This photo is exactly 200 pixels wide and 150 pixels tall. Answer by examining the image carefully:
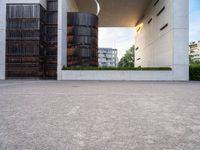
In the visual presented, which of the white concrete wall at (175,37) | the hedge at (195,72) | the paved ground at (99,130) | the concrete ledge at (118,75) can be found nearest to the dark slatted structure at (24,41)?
the concrete ledge at (118,75)

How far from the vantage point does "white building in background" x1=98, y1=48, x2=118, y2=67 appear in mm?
142688

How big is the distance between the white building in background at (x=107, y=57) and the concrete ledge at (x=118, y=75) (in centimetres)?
11316

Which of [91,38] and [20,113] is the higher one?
[91,38]

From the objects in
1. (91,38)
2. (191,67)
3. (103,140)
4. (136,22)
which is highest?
(136,22)

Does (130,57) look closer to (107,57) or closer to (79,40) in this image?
(79,40)

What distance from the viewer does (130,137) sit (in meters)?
3.78

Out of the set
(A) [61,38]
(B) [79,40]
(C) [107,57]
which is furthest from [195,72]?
(C) [107,57]

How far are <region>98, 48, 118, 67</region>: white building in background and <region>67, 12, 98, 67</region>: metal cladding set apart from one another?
10939cm

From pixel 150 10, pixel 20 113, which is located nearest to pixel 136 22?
pixel 150 10

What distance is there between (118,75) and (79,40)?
855cm

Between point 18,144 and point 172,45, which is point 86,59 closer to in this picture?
point 172,45

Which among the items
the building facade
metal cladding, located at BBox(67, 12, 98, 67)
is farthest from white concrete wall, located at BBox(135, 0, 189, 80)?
metal cladding, located at BBox(67, 12, 98, 67)

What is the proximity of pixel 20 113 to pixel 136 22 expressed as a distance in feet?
159

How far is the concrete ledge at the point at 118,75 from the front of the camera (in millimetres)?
27203
